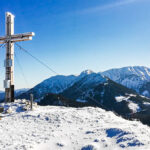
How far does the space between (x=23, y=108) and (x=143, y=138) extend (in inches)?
384

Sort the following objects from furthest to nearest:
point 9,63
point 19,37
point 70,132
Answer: point 19,37 < point 9,63 < point 70,132

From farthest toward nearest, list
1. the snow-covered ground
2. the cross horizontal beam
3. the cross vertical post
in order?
the cross horizontal beam, the cross vertical post, the snow-covered ground

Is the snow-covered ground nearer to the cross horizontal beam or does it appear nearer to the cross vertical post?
the cross vertical post

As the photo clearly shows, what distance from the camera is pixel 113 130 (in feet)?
31.6

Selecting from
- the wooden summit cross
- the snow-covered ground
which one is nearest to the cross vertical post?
the wooden summit cross

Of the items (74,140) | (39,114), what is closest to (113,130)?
(74,140)

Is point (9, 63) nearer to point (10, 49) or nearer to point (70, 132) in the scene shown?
point (10, 49)

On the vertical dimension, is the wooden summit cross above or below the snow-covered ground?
above

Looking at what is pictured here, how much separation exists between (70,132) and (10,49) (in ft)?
40.0

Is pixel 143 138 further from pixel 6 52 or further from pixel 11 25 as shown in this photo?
pixel 11 25

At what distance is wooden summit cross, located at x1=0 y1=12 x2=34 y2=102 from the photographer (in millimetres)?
18484

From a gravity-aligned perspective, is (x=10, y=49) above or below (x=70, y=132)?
above

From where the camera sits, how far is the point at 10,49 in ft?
62.6

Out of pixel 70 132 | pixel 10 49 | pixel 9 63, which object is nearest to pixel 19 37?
pixel 10 49
